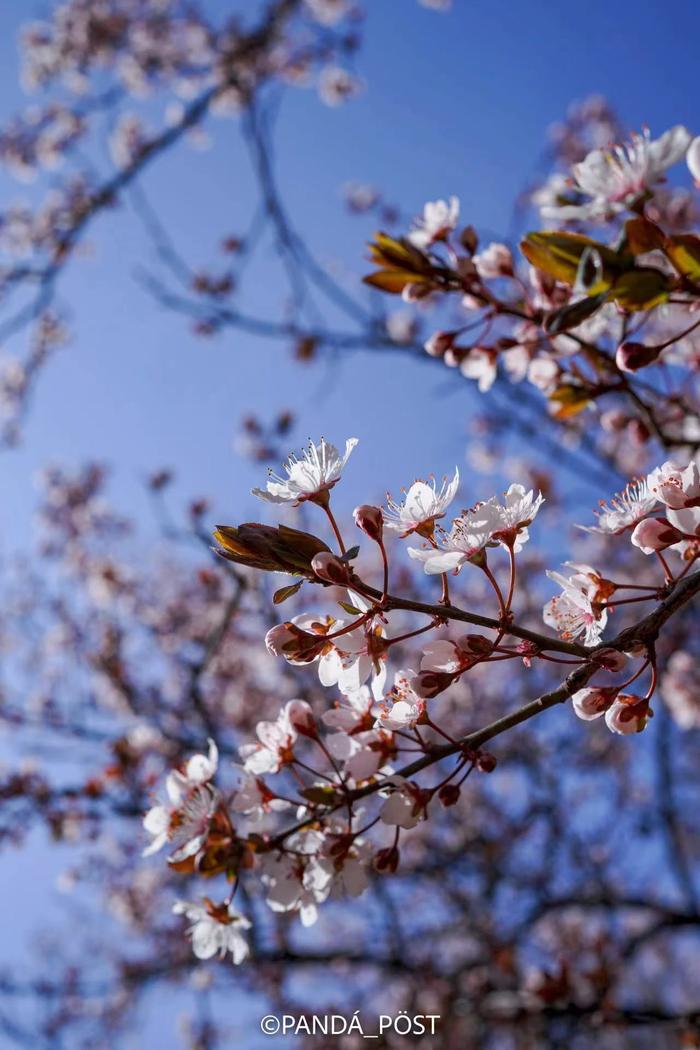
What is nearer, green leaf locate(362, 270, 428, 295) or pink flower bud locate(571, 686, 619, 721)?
pink flower bud locate(571, 686, 619, 721)

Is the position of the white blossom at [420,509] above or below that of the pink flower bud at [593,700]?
above

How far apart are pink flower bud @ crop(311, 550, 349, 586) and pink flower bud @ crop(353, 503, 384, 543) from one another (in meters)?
0.12

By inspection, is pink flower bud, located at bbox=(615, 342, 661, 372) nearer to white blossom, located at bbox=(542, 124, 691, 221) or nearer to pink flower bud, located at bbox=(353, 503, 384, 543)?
white blossom, located at bbox=(542, 124, 691, 221)

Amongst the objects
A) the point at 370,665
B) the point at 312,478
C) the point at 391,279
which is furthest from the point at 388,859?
the point at 391,279

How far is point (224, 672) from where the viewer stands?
256 inches

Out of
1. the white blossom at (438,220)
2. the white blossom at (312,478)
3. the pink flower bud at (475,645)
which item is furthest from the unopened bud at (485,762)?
the white blossom at (438,220)

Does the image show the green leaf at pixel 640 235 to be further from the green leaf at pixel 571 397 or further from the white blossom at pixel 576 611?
the green leaf at pixel 571 397

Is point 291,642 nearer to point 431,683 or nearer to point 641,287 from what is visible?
point 431,683

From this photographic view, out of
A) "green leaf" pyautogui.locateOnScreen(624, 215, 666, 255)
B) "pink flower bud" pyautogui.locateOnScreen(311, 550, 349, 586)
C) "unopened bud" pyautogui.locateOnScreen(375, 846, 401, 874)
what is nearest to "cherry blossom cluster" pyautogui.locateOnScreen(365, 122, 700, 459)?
"green leaf" pyautogui.locateOnScreen(624, 215, 666, 255)

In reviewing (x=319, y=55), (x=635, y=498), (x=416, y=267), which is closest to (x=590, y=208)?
(x=416, y=267)

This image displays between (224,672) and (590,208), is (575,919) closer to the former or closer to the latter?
(224,672)

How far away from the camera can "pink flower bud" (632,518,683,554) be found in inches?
38.2

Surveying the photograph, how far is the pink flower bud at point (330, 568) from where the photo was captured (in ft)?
2.89

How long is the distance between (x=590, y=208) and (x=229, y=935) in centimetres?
115
